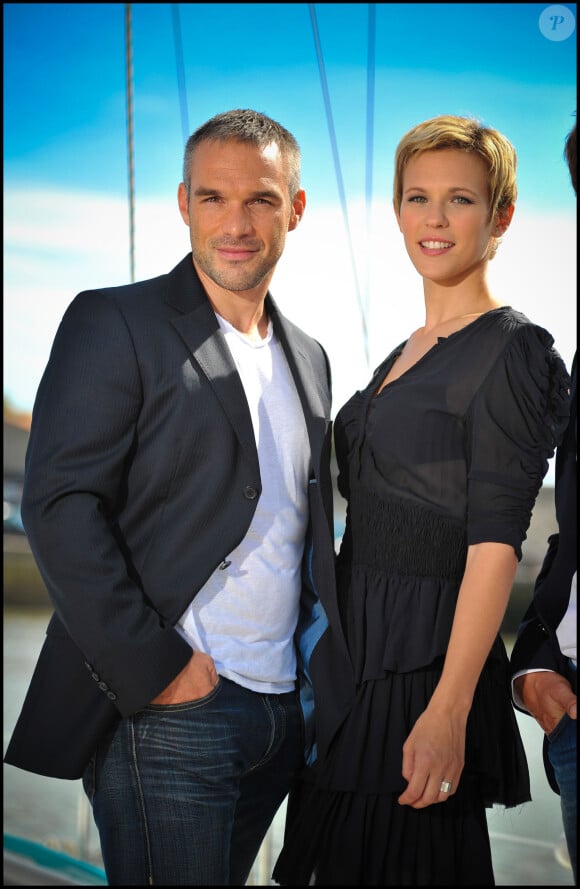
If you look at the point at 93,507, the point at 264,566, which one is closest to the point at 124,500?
the point at 93,507

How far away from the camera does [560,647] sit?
1492mm

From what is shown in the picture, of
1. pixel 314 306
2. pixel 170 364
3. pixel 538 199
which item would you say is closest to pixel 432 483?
pixel 170 364

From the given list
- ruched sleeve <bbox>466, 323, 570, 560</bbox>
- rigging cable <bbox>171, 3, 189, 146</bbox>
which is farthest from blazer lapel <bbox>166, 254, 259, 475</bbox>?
rigging cable <bbox>171, 3, 189, 146</bbox>

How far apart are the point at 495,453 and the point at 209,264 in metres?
0.61

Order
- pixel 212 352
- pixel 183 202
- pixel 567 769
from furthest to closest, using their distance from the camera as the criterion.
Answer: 1. pixel 183 202
2. pixel 212 352
3. pixel 567 769

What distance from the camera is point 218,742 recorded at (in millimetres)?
1531

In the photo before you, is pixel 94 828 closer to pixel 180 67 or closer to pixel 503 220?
pixel 180 67

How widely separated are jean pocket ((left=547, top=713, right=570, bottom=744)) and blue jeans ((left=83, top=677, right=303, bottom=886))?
1.52ft

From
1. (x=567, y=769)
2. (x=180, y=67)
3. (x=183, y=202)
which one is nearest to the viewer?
(x=567, y=769)

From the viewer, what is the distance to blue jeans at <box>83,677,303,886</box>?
1.51m

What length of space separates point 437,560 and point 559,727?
12.2 inches

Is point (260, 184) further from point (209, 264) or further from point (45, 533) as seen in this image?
point (45, 533)

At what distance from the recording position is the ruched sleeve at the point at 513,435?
146 centimetres

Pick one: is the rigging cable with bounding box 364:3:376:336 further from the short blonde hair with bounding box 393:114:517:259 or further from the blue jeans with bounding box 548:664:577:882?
the blue jeans with bounding box 548:664:577:882
